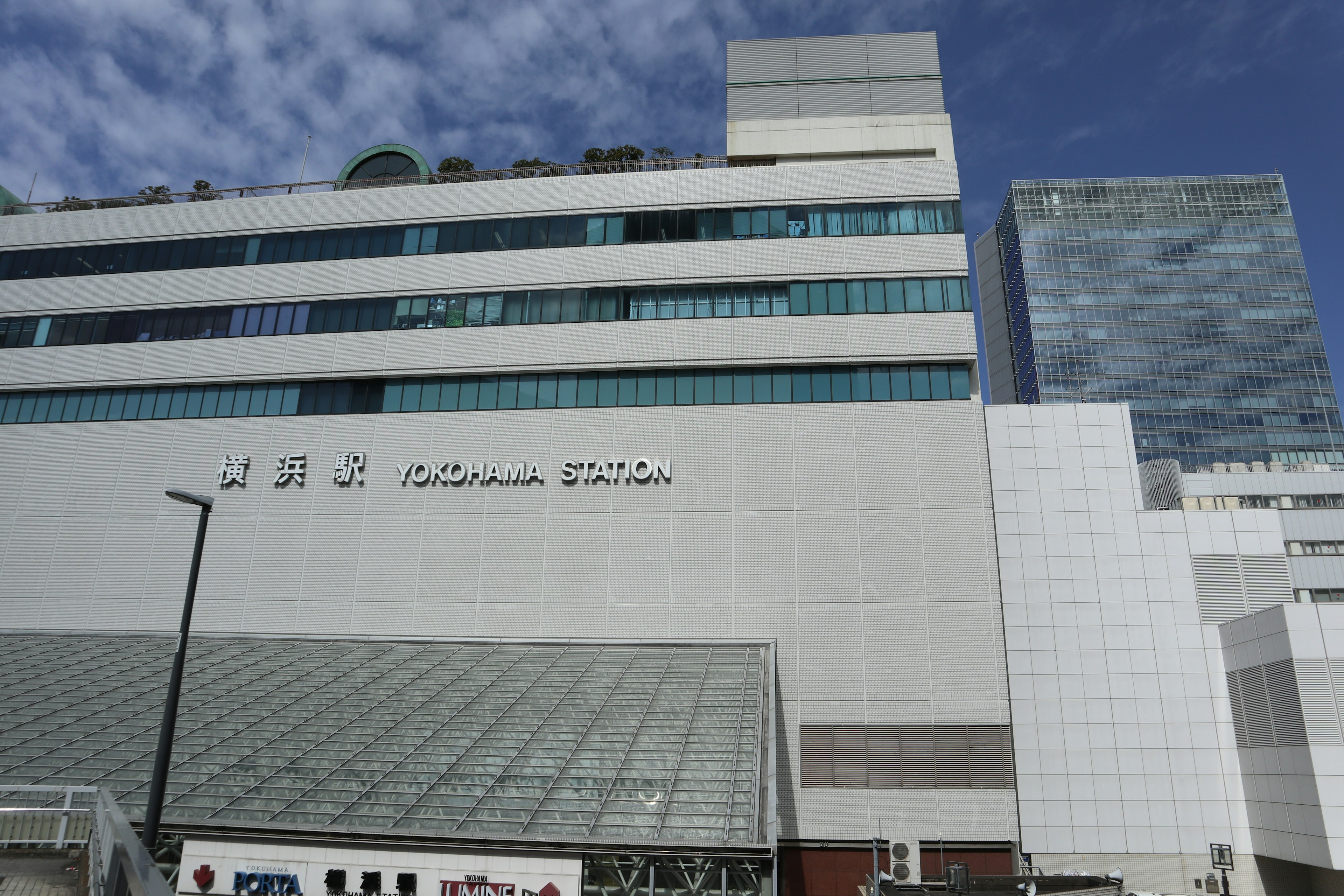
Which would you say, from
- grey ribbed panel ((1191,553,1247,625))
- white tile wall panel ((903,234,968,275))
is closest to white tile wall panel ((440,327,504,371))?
white tile wall panel ((903,234,968,275))

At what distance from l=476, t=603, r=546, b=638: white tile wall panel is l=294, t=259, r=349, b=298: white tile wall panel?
1584 centimetres

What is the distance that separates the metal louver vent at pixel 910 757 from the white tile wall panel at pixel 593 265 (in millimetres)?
20678

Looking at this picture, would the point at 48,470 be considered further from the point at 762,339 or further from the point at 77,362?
the point at 762,339

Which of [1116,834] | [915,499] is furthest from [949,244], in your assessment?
[1116,834]

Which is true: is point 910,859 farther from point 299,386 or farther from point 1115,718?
point 299,386

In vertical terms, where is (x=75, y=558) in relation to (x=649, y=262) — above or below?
below

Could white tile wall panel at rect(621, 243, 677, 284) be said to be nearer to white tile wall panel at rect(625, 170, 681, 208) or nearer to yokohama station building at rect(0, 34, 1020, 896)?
yokohama station building at rect(0, 34, 1020, 896)

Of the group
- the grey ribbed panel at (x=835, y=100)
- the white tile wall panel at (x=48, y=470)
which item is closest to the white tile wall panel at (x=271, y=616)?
the white tile wall panel at (x=48, y=470)

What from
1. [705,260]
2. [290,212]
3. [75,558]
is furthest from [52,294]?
[705,260]

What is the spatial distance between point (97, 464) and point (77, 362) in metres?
5.64

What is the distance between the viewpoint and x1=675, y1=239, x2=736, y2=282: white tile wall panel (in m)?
35.7

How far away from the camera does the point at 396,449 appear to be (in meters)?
35.2

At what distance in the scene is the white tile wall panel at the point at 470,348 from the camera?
117 ft

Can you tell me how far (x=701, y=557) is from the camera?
32.1m
